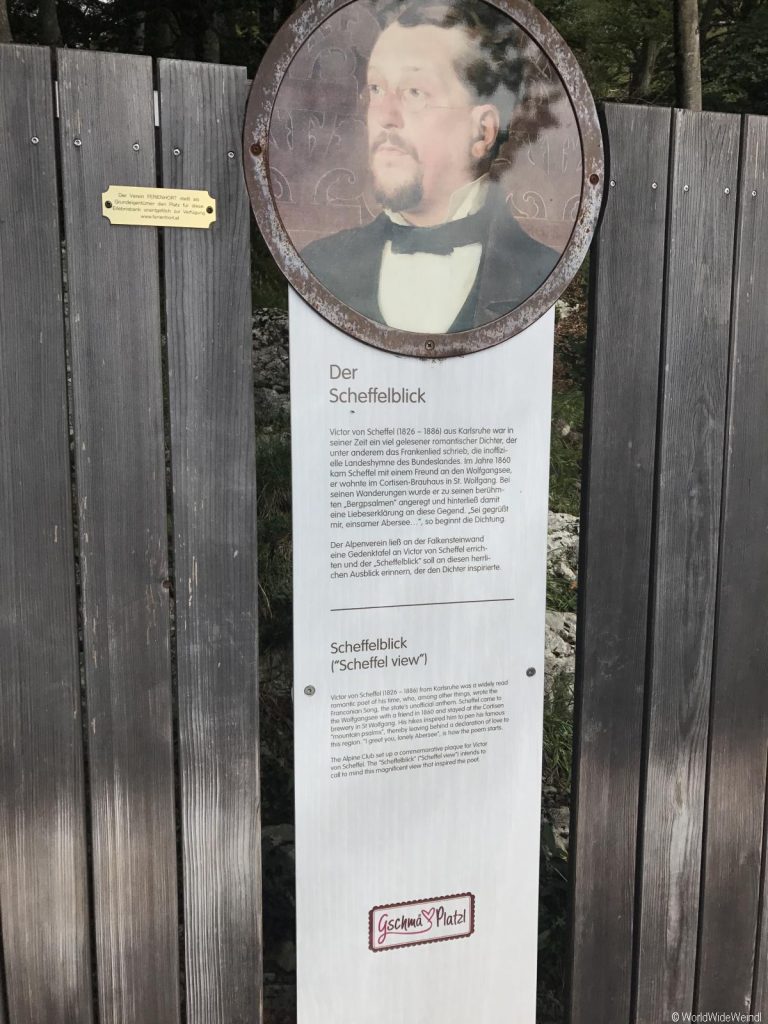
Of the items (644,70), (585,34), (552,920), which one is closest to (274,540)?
(552,920)

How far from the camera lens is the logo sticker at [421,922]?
7.27 feet

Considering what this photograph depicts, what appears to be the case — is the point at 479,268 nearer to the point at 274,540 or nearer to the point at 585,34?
the point at 274,540

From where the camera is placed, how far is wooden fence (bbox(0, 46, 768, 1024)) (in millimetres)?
1845

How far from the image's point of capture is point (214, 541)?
199cm

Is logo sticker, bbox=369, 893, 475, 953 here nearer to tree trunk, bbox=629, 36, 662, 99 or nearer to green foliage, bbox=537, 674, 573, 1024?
green foliage, bbox=537, 674, 573, 1024

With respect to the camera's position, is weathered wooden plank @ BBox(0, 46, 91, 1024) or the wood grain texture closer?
weathered wooden plank @ BBox(0, 46, 91, 1024)

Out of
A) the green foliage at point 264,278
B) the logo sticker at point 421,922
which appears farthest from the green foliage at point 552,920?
the green foliage at point 264,278

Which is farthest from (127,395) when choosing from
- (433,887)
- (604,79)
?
(604,79)

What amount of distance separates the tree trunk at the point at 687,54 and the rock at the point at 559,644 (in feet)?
9.99

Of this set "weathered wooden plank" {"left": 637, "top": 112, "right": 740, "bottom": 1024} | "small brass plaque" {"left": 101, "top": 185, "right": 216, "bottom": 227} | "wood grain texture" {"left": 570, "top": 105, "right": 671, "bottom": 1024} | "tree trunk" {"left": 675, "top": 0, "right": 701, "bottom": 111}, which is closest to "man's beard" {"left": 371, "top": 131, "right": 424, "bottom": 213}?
"small brass plaque" {"left": 101, "top": 185, "right": 216, "bottom": 227}

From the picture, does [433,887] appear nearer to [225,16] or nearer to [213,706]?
[213,706]

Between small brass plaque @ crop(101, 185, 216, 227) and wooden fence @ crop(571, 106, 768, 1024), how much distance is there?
3.14ft

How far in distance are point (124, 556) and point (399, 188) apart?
103 centimetres

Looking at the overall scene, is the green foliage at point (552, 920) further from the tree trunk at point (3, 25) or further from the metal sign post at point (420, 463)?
the tree trunk at point (3, 25)
